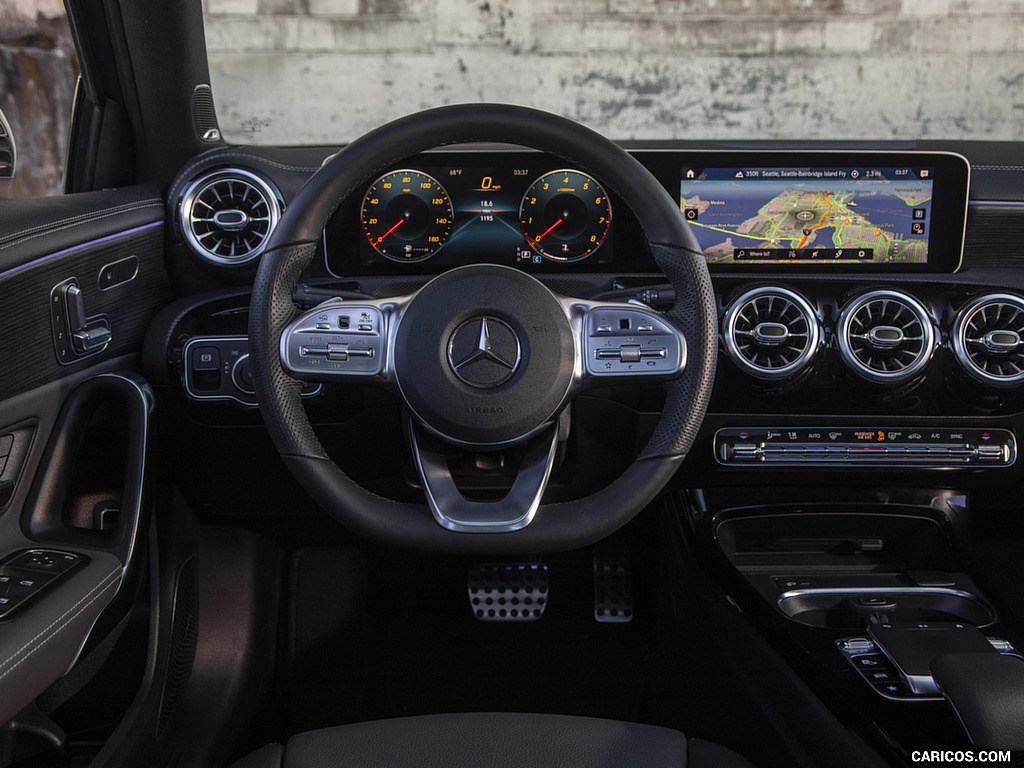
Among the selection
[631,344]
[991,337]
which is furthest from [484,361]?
[991,337]

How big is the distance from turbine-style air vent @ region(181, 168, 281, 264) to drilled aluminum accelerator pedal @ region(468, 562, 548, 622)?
3.13 feet

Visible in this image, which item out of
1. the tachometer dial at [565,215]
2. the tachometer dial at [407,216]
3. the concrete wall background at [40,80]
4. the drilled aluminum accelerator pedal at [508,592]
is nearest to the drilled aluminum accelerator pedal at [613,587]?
the drilled aluminum accelerator pedal at [508,592]

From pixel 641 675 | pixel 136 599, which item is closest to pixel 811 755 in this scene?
pixel 641 675

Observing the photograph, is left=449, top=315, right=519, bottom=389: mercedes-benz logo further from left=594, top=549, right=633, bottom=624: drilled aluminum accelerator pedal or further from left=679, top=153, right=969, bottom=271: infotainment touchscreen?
left=594, top=549, right=633, bottom=624: drilled aluminum accelerator pedal

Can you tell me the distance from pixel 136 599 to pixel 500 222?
103 cm

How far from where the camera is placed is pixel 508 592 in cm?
198

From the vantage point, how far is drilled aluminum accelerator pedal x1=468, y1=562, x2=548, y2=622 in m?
1.97

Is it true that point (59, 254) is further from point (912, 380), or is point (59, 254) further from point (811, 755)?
point (912, 380)

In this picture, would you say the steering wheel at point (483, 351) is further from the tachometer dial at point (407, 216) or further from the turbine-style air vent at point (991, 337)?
the turbine-style air vent at point (991, 337)

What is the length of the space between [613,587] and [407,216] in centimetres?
107

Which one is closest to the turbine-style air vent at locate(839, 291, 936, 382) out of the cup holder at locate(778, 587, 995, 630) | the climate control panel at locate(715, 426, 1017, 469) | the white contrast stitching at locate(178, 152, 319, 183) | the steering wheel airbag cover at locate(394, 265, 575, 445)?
the climate control panel at locate(715, 426, 1017, 469)

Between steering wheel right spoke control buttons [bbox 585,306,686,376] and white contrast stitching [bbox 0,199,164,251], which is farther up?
white contrast stitching [bbox 0,199,164,251]

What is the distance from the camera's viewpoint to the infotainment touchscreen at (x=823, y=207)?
1.62 meters

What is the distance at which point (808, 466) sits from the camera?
1.60 metres
